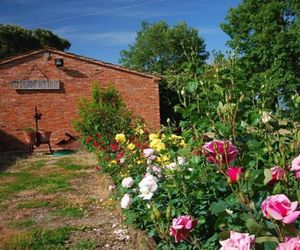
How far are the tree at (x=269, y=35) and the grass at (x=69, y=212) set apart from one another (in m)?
19.2

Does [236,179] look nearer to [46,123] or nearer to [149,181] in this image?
[149,181]

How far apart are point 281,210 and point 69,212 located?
4.59 meters

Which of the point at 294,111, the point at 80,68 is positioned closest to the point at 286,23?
the point at 80,68

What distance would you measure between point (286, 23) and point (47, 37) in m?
18.5

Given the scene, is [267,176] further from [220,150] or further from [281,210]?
[281,210]

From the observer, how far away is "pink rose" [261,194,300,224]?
4.44 feet

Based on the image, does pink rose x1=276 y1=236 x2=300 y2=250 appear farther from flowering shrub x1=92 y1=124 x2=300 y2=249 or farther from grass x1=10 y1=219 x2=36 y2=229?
grass x1=10 y1=219 x2=36 y2=229

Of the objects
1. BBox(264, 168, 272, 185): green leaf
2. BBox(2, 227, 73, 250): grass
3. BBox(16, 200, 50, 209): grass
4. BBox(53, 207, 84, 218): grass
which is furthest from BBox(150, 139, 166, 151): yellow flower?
BBox(16, 200, 50, 209): grass

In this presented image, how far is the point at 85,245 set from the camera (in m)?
4.29

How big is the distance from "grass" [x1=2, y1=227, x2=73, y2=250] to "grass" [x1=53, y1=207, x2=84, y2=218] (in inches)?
28.0

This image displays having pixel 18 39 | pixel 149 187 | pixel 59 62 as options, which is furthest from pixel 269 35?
pixel 149 187

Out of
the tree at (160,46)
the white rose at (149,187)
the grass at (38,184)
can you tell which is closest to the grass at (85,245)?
the white rose at (149,187)

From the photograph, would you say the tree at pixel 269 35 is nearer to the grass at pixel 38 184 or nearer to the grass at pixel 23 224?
the grass at pixel 38 184

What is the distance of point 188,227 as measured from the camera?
189 centimetres
